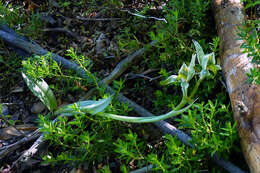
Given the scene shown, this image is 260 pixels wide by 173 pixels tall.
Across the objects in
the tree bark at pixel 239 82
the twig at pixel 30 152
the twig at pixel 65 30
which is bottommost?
the twig at pixel 30 152

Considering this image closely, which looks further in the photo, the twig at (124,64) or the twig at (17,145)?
the twig at (124,64)

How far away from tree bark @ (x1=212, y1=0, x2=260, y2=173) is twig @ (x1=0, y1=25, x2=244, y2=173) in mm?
155

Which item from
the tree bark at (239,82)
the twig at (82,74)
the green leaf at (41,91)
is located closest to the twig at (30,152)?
the green leaf at (41,91)

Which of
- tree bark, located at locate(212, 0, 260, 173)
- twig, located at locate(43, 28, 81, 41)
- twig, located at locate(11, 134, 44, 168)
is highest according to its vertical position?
twig, located at locate(43, 28, 81, 41)

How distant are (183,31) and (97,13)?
3.56 ft

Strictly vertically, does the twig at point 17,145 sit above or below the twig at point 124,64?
below

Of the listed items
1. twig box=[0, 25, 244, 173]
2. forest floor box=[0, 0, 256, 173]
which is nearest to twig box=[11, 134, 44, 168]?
forest floor box=[0, 0, 256, 173]

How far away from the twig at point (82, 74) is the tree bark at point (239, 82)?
0.51 feet

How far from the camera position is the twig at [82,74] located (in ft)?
5.18

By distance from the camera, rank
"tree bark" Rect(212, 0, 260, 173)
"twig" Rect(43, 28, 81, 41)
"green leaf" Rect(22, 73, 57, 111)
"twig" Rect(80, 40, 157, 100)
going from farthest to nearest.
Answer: "twig" Rect(43, 28, 81, 41) < "twig" Rect(80, 40, 157, 100) < "green leaf" Rect(22, 73, 57, 111) < "tree bark" Rect(212, 0, 260, 173)

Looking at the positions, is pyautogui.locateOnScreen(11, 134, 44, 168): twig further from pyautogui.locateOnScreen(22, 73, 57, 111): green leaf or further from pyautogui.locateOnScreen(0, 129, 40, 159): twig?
pyautogui.locateOnScreen(22, 73, 57, 111): green leaf

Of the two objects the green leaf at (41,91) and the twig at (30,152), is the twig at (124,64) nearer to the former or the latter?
the green leaf at (41,91)

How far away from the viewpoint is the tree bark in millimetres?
1461

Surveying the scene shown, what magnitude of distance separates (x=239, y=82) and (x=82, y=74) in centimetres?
127
